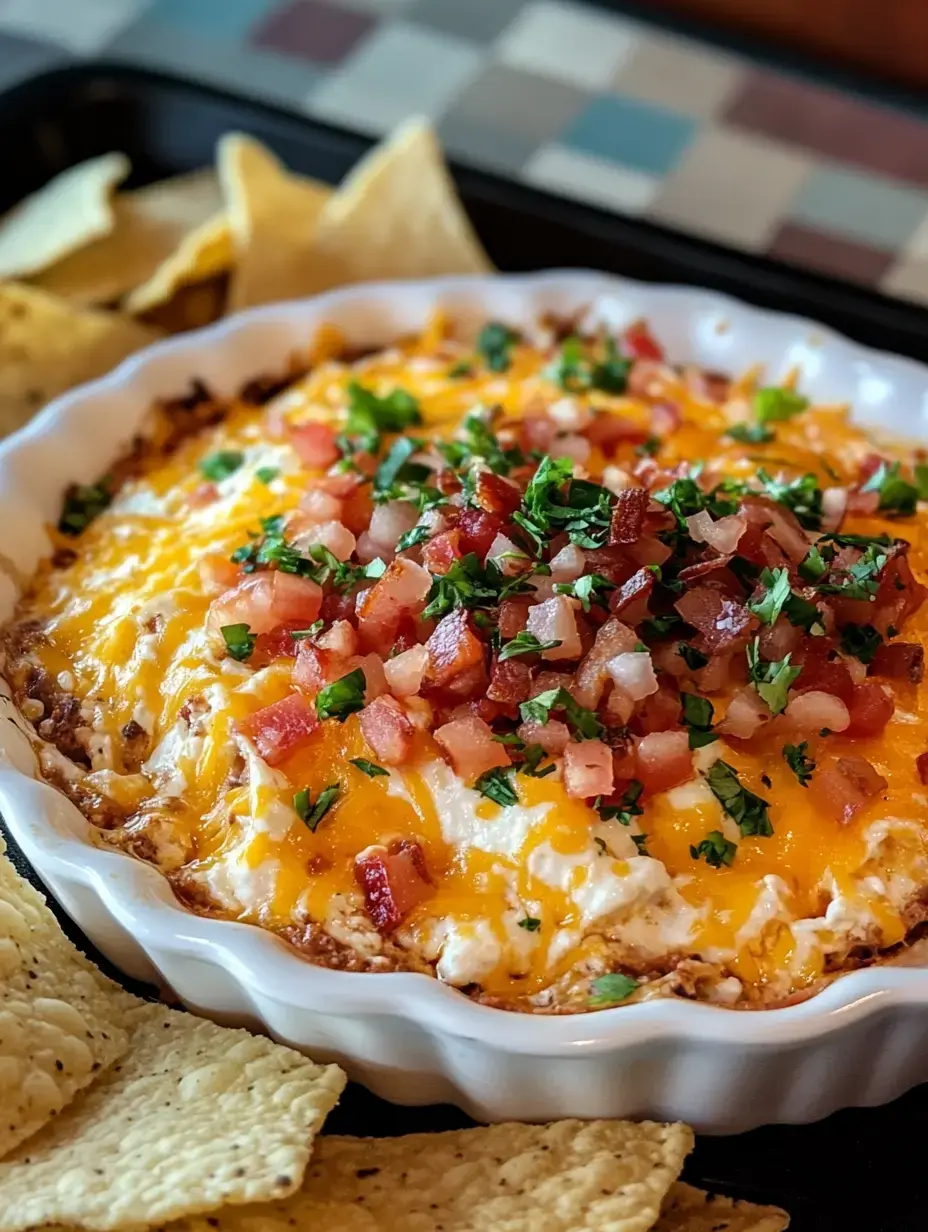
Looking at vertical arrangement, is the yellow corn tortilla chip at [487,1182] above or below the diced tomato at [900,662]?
below

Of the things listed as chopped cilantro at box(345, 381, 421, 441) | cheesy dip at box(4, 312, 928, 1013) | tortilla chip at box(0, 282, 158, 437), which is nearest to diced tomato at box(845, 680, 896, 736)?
cheesy dip at box(4, 312, 928, 1013)

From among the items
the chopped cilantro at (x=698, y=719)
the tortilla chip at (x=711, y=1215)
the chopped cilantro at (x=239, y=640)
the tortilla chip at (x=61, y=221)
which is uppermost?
the tortilla chip at (x=61, y=221)

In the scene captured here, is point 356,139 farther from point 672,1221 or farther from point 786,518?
point 672,1221

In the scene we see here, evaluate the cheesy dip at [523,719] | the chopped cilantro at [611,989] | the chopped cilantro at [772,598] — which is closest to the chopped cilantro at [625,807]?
the cheesy dip at [523,719]

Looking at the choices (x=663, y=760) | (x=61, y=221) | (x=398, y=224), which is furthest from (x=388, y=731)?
(x=61, y=221)

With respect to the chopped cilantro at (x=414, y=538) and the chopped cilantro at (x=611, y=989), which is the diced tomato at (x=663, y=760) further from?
the chopped cilantro at (x=414, y=538)

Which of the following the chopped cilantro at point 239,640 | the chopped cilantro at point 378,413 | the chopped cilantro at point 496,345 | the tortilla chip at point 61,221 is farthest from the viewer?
the tortilla chip at point 61,221

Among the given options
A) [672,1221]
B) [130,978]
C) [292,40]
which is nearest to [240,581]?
[130,978]

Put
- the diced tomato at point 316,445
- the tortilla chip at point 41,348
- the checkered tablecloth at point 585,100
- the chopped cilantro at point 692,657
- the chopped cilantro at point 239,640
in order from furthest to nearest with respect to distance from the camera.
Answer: the checkered tablecloth at point 585,100 → the tortilla chip at point 41,348 → the diced tomato at point 316,445 → the chopped cilantro at point 239,640 → the chopped cilantro at point 692,657
